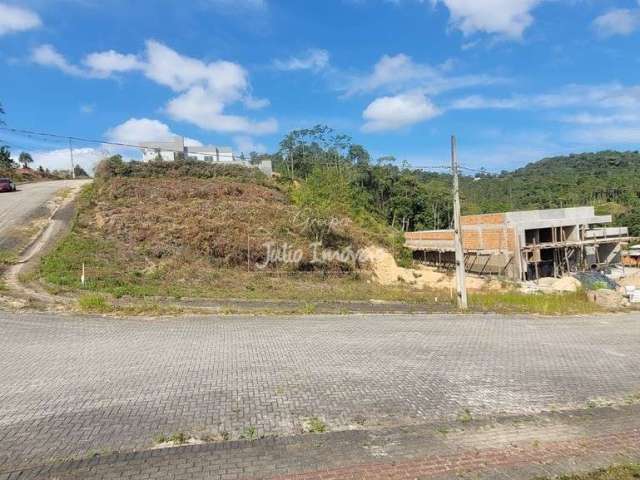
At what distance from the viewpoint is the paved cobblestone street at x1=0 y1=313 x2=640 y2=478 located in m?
4.87

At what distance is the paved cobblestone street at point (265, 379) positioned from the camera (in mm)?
4867


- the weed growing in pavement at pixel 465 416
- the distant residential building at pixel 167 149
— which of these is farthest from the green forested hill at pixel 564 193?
the weed growing in pavement at pixel 465 416

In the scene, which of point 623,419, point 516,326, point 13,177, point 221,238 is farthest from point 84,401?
point 13,177

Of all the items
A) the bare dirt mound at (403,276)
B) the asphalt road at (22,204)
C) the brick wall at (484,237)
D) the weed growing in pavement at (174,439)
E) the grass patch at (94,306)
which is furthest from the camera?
the brick wall at (484,237)

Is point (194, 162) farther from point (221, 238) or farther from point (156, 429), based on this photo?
point (156, 429)

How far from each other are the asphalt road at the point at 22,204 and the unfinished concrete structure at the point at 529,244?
28.6 m

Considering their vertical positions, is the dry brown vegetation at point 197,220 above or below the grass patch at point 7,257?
above

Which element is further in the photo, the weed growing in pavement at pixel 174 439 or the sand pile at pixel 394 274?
the sand pile at pixel 394 274

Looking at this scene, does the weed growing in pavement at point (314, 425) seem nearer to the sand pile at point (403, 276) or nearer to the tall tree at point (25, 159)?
the sand pile at point (403, 276)

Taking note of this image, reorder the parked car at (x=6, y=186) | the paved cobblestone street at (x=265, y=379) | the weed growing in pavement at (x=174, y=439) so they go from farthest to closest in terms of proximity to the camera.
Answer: the parked car at (x=6, y=186) → the paved cobblestone street at (x=265, y=379) → the weed growing in pavement at (x=174, y=439)

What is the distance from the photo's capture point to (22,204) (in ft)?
89.6

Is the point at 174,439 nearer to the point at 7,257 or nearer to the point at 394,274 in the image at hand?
the point at 7,257

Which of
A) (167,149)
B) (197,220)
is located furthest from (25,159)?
(197,220)

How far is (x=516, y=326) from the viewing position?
12.2 metres
